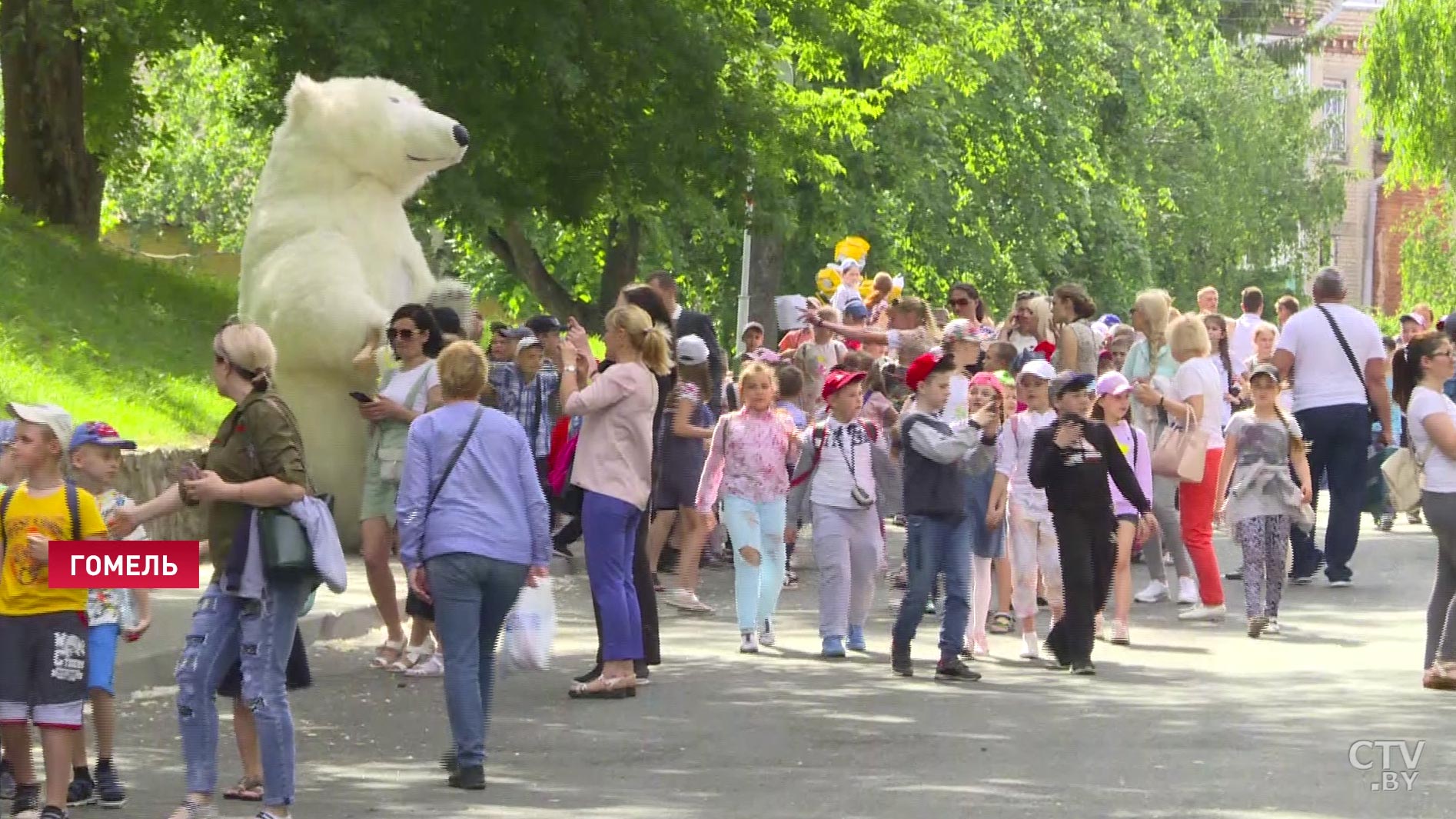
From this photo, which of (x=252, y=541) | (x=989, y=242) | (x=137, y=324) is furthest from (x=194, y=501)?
(x=989, y=242)

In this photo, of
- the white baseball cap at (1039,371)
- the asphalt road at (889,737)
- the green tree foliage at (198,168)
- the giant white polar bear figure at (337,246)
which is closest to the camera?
the asphalt road at (889,737)

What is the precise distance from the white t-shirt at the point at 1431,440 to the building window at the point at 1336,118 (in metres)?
50.6

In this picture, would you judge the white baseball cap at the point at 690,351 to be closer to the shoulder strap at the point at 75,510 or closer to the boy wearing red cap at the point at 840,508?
the boy wearing red cap at the point at 840,508

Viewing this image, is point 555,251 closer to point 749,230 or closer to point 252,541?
point 749,230

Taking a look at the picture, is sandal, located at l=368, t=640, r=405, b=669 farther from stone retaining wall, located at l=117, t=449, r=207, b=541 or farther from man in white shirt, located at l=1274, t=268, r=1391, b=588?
man in white shirt, located at l=1274, t=268, r=1391, b=588

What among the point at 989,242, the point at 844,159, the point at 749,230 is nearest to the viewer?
the point at 749,230

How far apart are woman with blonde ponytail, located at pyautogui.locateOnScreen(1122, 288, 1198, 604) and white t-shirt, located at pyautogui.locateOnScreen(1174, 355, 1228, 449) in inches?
7.2

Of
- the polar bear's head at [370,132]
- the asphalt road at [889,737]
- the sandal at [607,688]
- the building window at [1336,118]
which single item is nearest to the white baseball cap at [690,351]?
the asphalt road at [889,737]

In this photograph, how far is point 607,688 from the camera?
1126cm

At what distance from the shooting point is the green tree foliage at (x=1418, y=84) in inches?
1421

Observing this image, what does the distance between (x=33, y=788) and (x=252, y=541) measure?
111cm

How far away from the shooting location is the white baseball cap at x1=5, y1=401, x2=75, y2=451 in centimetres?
807

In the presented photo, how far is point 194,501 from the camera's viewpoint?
8.00 m

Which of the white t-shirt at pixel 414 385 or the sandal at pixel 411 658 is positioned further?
the sandal at pixel 411 658
